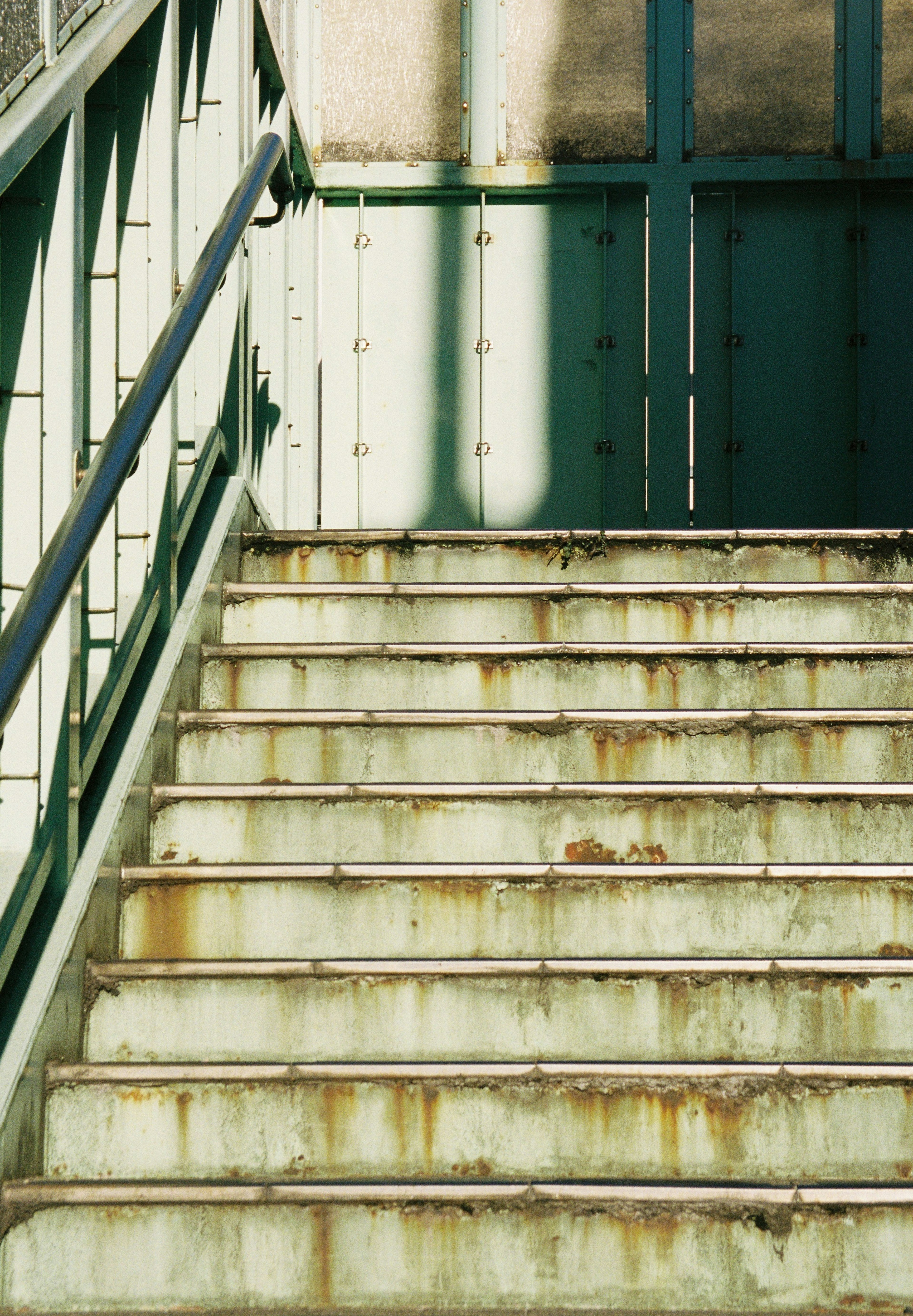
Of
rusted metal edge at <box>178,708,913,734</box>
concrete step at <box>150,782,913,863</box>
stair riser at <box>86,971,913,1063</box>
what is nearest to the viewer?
stair riser at <box>86,971,913,1063</box>

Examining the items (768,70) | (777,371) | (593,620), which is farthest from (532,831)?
(768,70)

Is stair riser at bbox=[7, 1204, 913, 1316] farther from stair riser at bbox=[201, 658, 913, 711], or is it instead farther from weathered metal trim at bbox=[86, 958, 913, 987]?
stair riser at bbox=[201, 658, 913, 711]

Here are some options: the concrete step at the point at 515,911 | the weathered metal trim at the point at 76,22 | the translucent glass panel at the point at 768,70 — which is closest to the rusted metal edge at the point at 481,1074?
the concrete step at the point at 515,911

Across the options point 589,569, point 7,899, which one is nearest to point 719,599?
point 589,569

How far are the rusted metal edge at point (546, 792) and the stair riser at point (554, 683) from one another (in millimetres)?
327

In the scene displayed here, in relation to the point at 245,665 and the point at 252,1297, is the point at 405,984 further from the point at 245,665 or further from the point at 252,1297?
the point at 245,665

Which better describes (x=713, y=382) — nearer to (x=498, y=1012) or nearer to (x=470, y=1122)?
(x=498, y=1012)

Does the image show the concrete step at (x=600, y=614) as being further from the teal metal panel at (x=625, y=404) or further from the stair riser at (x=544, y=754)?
the teal metal panel at (x=625, y=404)

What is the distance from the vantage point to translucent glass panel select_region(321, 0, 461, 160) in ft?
17.7

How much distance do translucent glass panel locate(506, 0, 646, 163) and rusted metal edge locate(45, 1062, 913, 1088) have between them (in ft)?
14.6

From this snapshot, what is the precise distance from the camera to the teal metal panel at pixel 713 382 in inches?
208

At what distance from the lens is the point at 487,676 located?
8.52 feet

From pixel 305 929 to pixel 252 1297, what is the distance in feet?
1.95

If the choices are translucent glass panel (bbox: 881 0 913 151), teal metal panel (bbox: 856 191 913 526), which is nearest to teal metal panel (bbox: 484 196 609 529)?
teal metal panel (bbox: 856 191 913 526)
